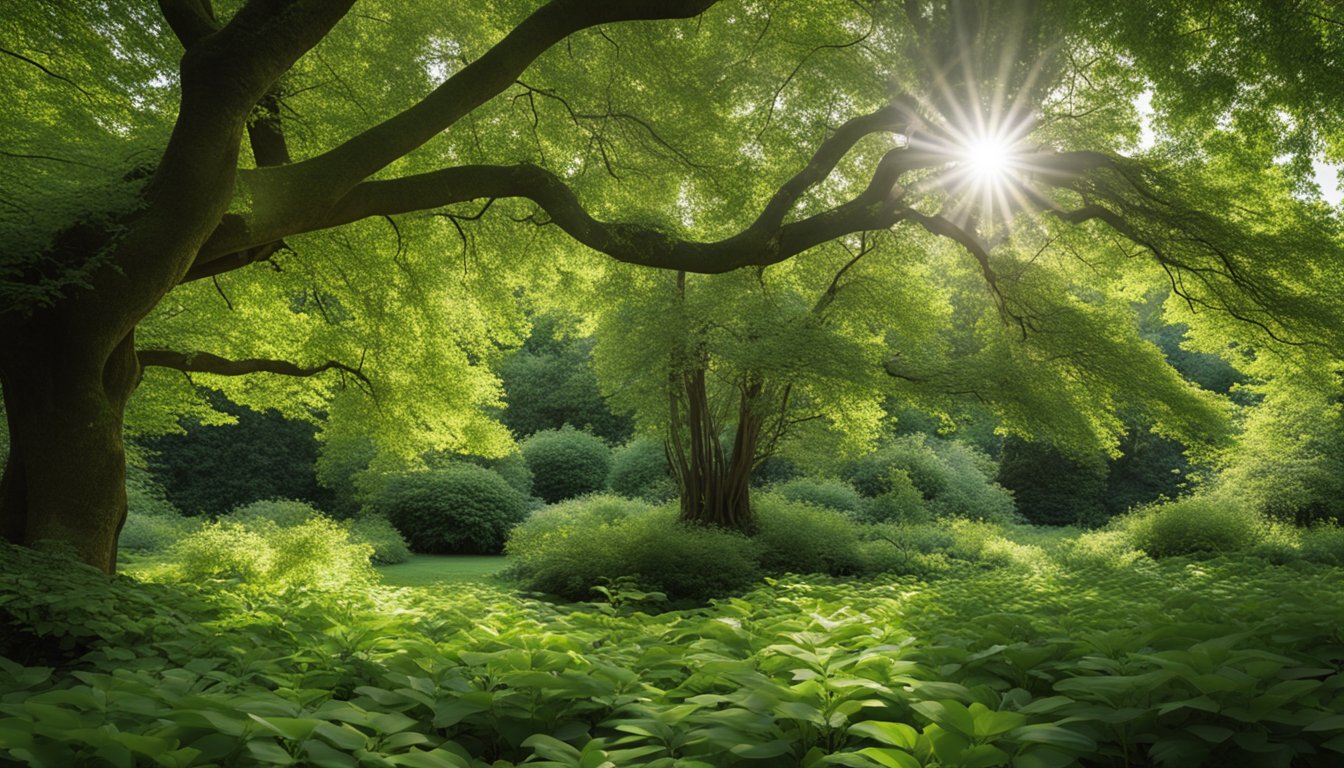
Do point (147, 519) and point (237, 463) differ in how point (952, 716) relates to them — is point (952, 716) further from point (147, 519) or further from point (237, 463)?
point (237, 463)

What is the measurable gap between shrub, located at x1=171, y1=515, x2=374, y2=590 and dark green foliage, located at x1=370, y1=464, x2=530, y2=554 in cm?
697

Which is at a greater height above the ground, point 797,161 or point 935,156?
point 797,161

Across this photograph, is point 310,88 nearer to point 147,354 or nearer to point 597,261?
point 147,354

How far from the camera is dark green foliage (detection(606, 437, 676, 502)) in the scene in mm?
20891

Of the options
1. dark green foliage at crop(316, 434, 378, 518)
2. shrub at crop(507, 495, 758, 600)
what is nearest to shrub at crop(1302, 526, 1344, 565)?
shrub at crop(507, 495, 758, 600)

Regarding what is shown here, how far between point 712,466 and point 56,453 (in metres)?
9.53

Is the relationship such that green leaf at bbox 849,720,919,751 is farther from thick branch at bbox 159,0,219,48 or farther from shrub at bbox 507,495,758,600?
shrub at bbox 507,495,758,600

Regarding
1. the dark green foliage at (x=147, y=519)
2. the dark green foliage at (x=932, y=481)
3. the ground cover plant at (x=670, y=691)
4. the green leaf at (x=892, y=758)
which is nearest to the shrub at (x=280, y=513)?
the dark green foliage at (x=147, y=519)

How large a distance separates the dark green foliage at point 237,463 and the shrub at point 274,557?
13546 millimetres

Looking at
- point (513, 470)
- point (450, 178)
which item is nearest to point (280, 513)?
point (513, 470)

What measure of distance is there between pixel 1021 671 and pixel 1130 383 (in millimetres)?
9937

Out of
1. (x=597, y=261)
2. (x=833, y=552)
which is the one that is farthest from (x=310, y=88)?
(x=833, y=552)

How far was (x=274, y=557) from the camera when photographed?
334 inches

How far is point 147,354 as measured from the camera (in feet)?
22.8
